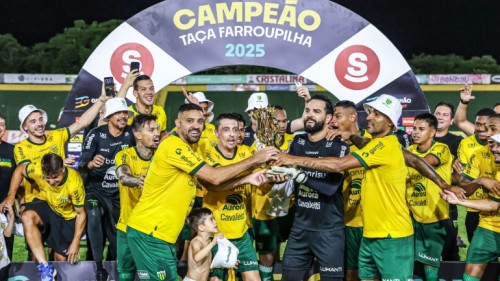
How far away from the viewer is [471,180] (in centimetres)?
788

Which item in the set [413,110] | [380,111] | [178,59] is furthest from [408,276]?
[178,59]

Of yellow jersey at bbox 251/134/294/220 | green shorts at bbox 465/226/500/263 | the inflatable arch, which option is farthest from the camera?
the inflatable arch

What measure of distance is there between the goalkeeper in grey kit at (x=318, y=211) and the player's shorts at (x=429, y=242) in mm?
1171

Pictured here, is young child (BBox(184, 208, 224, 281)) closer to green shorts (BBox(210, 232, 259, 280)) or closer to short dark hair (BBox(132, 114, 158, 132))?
green shorts (BBox(210, 232, 259, 280))

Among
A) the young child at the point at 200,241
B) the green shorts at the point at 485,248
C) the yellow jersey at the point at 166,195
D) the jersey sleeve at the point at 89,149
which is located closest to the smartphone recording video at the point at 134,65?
the jersey sleeve at the point at 89,149

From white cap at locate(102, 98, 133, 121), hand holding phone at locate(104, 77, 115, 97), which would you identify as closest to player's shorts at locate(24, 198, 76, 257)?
white cap at locate(102, 98, 133, 121)

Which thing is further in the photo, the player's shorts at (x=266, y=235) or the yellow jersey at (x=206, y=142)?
the player's shorts at (x=266, y=235)

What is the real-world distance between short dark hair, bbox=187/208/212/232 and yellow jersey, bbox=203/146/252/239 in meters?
0.23

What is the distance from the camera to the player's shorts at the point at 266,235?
8250 mm

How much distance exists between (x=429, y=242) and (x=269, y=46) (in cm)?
329

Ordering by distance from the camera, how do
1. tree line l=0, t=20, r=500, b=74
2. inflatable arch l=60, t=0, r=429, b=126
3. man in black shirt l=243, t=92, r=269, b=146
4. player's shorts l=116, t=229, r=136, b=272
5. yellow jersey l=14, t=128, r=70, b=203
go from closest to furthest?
1. player's shorts l=116, t=229, r=136, b=272
2. yellow jersey l=14, t=128, r=70, b=203
3. man in black shirt l=243, t=92, r=269, b=146
4. inflatable arch l=60, t=0, r=429, b=126
5. tree line l=0, t=20, r=500, b=74

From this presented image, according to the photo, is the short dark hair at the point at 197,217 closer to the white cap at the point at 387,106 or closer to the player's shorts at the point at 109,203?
the player's shorts at the point at 109,203

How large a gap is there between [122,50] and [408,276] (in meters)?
4.76

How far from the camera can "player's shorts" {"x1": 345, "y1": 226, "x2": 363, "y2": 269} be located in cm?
776
